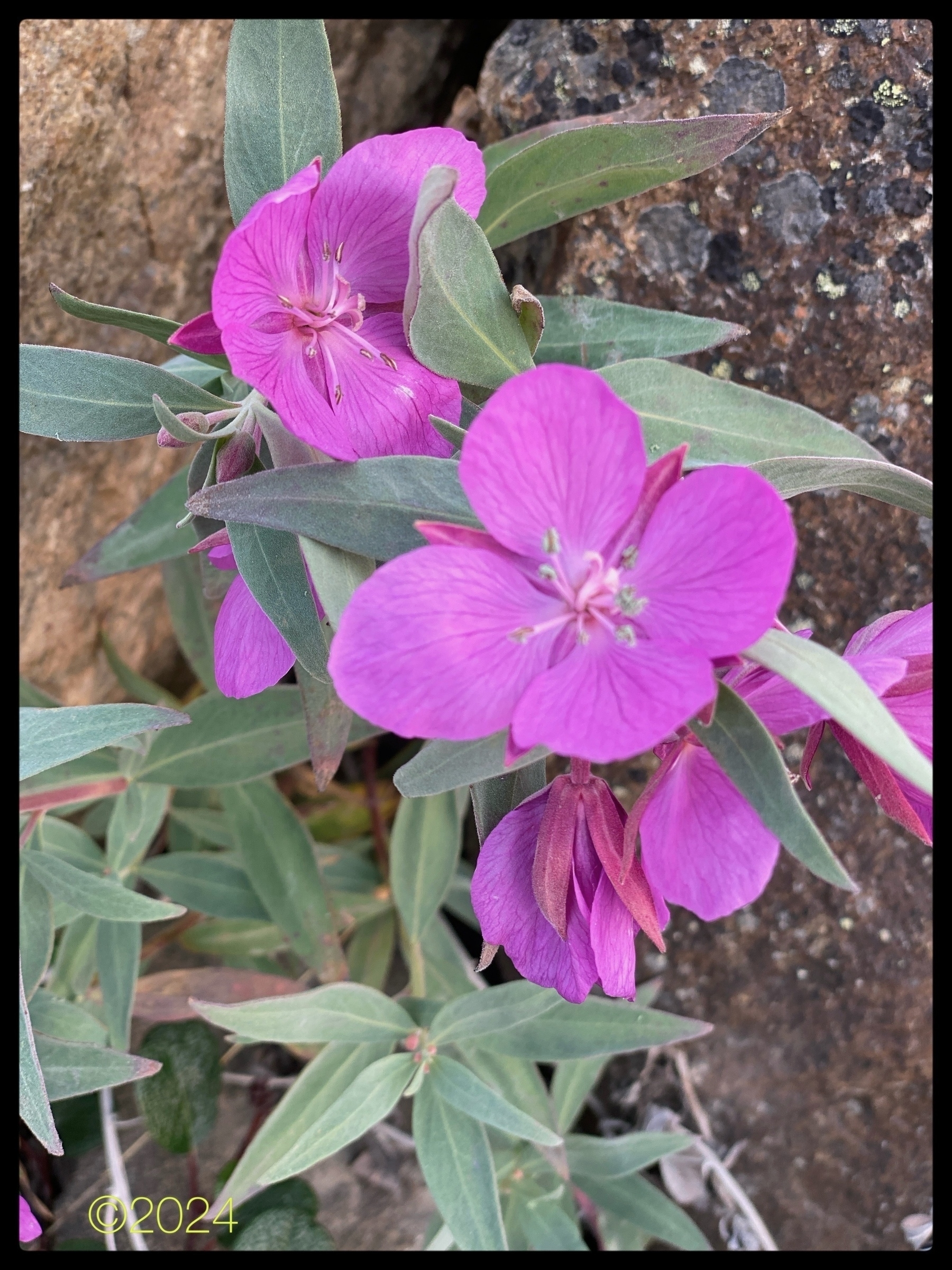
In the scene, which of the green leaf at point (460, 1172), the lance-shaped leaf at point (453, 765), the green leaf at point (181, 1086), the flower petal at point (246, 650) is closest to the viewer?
the lance-shaped leaf at point (453, 765)

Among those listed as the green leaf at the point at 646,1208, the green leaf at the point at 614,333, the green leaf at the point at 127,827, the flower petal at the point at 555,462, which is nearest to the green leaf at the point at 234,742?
the green leaf at the point at 127,827

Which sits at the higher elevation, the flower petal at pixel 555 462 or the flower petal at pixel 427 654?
the flower petal at pixel 555 462

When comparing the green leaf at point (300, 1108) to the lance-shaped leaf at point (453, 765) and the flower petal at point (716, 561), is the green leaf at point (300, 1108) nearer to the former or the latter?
the lance-shaped leaf at point (453, 765)

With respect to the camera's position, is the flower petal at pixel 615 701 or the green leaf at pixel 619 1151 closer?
the flower petal at pixel 615 701

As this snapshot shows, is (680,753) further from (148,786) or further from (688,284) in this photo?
(148,786)

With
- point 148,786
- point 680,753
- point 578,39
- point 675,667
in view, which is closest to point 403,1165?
point 148,786

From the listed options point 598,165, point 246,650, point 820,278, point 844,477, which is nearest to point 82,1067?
point 246,650

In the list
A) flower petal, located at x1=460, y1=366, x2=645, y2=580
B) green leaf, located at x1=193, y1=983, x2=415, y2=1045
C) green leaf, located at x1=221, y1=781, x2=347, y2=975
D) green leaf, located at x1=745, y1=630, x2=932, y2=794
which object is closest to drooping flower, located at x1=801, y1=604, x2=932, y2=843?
green leaf, located at x1=745, y1=630, x2=932, y2=794
